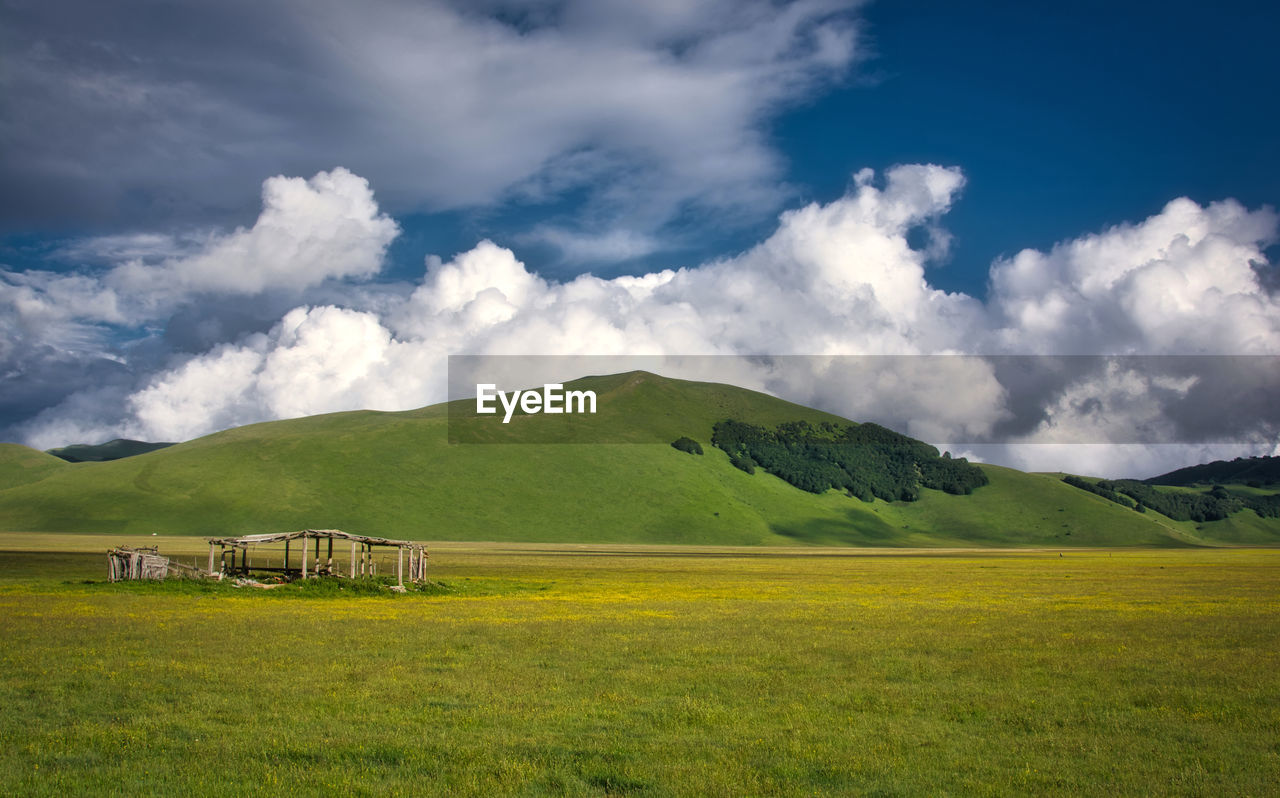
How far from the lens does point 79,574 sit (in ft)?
205

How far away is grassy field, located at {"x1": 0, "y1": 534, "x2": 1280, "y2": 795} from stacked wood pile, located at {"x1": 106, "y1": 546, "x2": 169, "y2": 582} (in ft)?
48.6

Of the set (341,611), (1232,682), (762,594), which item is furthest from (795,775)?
(762,594)

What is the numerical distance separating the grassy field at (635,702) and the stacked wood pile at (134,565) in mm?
14820

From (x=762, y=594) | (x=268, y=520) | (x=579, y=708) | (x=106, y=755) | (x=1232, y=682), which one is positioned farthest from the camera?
(x=268, y=520)

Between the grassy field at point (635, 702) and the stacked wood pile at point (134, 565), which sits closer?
the grassy field at point (635, 702)

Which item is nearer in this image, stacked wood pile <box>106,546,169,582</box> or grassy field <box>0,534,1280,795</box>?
grassy field <box>0,534,1280,795</box>

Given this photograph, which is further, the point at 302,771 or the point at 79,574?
the point at 79,574

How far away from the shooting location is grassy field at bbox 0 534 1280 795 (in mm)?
13844

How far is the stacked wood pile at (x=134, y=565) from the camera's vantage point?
5362 centimetres

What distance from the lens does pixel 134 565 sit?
53.7 m

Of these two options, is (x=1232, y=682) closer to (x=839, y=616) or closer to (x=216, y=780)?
(x=839, y=616)

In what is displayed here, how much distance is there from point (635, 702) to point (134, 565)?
46.8 meters

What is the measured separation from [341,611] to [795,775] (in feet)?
102

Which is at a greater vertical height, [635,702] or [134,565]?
[134,565]
